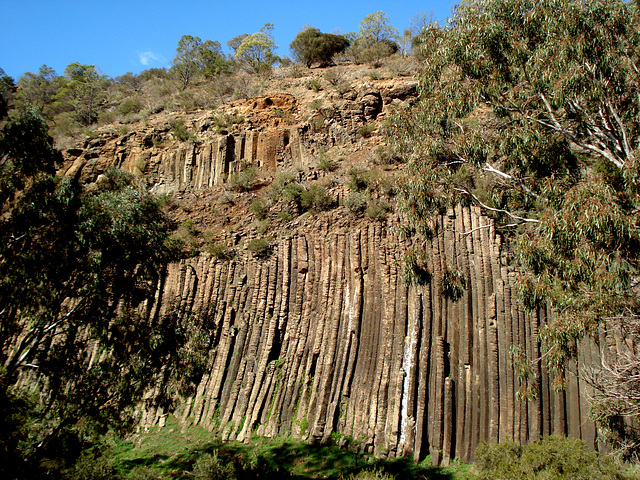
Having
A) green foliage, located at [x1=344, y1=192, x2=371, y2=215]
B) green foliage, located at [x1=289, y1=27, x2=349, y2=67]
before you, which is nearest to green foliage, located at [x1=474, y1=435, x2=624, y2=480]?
green foliage, located at [x1=344, y1=192, x2=371, y2=215]

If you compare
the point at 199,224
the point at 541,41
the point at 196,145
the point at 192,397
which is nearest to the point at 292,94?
the point at 196,145

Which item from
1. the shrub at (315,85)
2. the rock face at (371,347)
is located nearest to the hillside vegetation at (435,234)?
the rock face at (371,347)

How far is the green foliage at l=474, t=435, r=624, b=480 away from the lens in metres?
7.08

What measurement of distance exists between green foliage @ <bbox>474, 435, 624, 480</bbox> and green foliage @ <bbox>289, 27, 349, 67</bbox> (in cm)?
2816

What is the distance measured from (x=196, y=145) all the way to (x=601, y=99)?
18.5 m

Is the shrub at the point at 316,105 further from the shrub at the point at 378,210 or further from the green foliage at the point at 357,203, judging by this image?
the shrub at the point at 378,210

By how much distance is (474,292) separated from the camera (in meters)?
11.1

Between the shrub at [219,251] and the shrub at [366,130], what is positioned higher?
the shrub at [366,130]

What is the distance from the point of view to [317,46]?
103ft

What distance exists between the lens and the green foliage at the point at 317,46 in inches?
1231

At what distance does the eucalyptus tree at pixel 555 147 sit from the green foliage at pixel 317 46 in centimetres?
1946

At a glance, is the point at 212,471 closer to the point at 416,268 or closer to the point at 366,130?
the point at 416,268

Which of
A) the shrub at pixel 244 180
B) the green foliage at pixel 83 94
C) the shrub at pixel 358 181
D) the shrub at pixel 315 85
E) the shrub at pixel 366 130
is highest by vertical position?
the green foliage at pixel 83 94

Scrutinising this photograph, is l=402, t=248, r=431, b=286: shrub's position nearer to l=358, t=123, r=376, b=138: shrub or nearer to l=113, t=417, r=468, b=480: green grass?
l=113, t=417, r=468, b=480: green grass
